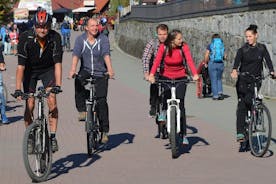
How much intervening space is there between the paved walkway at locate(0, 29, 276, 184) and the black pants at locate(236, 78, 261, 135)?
36 cm

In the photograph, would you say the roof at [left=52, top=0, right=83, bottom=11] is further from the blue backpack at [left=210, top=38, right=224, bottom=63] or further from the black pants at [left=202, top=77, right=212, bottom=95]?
the blue backpack at [left=210, top=38, right=224, bottom=63]

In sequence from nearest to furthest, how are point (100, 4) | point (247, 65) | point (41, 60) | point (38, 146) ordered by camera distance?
point (38, 146) < point (41, 60) < point (247, 65) < point (100, 4)

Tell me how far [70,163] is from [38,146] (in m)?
1.27

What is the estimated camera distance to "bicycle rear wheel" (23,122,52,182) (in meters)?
7.92

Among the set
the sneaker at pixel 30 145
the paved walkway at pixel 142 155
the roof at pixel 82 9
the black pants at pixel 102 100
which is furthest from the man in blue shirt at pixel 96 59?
the roof at pixel 82 9

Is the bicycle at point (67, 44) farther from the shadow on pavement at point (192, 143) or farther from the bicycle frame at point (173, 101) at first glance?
the bicycle frame at point (173, 101)

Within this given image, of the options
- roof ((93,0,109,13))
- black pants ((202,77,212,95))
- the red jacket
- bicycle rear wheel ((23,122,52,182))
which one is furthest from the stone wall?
roof ((93,0,109,13))

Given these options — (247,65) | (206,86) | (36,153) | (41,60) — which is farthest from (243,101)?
(206,86)

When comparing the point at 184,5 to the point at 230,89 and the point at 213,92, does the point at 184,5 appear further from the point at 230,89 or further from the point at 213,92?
the point at 213,92

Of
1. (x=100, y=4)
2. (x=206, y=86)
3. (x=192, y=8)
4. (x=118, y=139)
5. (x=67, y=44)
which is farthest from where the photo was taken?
(x=100, y=4)

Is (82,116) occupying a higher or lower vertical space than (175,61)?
lower

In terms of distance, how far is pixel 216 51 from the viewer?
17.2 meters

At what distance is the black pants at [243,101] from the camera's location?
10.1 meters

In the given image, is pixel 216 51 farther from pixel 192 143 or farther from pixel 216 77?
pixel 192 143
